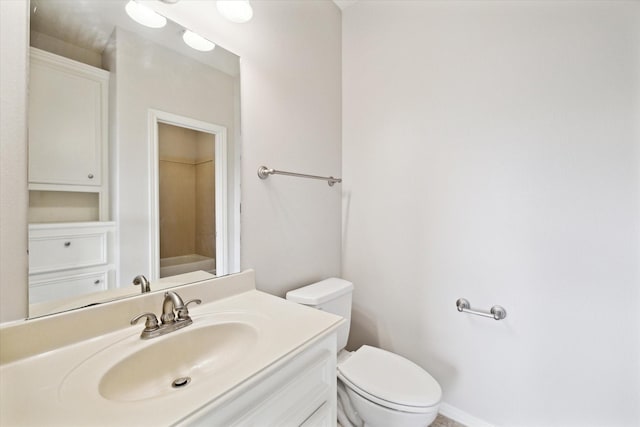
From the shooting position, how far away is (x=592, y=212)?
106cm

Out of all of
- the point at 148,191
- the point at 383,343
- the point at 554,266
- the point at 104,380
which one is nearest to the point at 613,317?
the point at 554,266

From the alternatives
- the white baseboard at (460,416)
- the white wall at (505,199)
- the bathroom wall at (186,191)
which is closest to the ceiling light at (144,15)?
the bathroom wall at (186,191)

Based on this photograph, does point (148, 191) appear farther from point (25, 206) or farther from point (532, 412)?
point (532, 412)

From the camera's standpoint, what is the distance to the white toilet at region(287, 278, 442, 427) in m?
1.03

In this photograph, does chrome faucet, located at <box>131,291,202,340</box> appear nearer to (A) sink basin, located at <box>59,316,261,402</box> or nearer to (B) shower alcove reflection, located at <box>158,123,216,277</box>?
(A) sink basin, located at <box>59,316,261,402</box>

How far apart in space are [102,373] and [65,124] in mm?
704

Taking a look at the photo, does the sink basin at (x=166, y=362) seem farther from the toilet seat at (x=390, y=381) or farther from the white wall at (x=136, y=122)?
the toilet seat at (x=390, y=381)

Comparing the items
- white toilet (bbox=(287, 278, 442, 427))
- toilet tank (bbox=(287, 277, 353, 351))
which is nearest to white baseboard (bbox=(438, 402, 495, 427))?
white toilet (bbox=(287, 278, 442, 427))

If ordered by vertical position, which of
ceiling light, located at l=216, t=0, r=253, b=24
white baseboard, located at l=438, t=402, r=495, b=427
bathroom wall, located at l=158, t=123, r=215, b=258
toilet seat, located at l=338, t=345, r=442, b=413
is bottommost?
white baseboard, located at l=438, t=402, r=495, b=427

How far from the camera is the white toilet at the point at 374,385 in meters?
1.03

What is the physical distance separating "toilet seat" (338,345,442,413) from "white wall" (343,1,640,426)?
0.33 meters

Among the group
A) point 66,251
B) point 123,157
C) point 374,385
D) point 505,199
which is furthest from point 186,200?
point 505,199

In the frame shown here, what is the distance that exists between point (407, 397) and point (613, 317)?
904 mm

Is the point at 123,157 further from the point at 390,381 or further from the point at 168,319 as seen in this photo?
the point at 390,381
